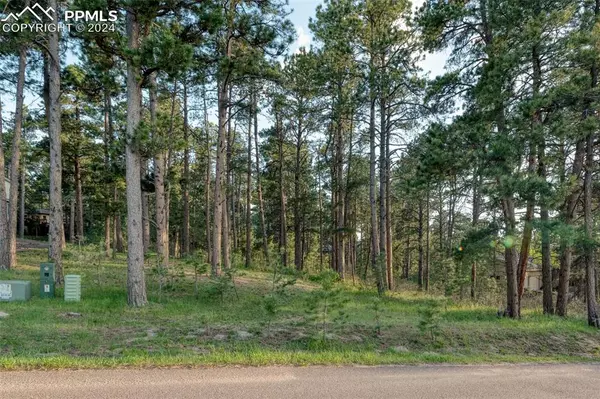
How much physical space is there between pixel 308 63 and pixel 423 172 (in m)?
8.51

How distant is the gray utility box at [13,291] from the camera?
794cm

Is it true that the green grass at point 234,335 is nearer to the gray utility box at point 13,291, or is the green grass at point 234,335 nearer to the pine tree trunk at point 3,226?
the gray utility box at point 13,291

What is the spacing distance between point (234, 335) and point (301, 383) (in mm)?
2246

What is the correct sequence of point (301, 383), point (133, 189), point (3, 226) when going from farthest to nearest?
point (3, 226) < point (133, 189) < point (301, 383)

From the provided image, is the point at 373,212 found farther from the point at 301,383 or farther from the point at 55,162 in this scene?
the point at 55,162

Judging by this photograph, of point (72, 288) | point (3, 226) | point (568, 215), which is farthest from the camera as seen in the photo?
point (3, 226)

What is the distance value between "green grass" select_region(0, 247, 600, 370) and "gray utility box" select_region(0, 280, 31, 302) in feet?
0.91

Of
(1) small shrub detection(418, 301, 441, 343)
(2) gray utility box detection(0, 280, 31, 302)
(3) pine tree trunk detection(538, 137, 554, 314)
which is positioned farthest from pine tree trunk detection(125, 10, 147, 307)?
(3) pine tree trunk detection(538, 137, 554, 314)

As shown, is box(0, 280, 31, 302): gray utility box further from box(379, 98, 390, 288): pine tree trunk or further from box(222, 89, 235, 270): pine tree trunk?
box(379, 98, 390, 288): pine tree trunk

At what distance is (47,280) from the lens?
8.52 m

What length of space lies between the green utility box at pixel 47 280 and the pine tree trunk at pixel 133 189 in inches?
84.5

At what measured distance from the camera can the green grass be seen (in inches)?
189

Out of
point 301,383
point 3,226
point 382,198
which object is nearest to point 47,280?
point 3,226

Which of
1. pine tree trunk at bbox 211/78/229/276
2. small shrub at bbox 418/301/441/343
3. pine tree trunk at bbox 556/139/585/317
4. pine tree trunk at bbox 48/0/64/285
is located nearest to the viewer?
small shrub at bbox 418/301/441/343
